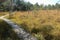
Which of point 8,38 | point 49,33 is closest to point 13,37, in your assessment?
point 8,38

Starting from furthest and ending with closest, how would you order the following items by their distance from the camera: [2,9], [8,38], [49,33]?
[2,9], [49,33], [8,38]

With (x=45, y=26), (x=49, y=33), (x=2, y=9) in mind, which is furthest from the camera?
(x=2, y=9)

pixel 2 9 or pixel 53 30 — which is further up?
pixel 53 30

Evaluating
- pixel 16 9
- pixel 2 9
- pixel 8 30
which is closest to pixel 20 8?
pixel 16 9

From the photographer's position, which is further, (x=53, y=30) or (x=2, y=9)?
(x=2, y=9)

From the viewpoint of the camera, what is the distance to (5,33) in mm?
10305

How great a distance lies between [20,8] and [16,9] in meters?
0.63

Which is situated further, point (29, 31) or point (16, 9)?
point (16, 9)

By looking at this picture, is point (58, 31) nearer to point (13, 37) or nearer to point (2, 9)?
point (13, 37)

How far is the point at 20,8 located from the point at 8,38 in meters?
15.2

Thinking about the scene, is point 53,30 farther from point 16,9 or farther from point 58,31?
point 16,9

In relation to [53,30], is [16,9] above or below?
below

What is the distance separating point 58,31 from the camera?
10094mm

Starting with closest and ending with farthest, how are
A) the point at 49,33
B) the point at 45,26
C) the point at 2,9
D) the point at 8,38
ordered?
the point at 8,38
the point at 49,33
the point at 45,26
the point at 2,9
